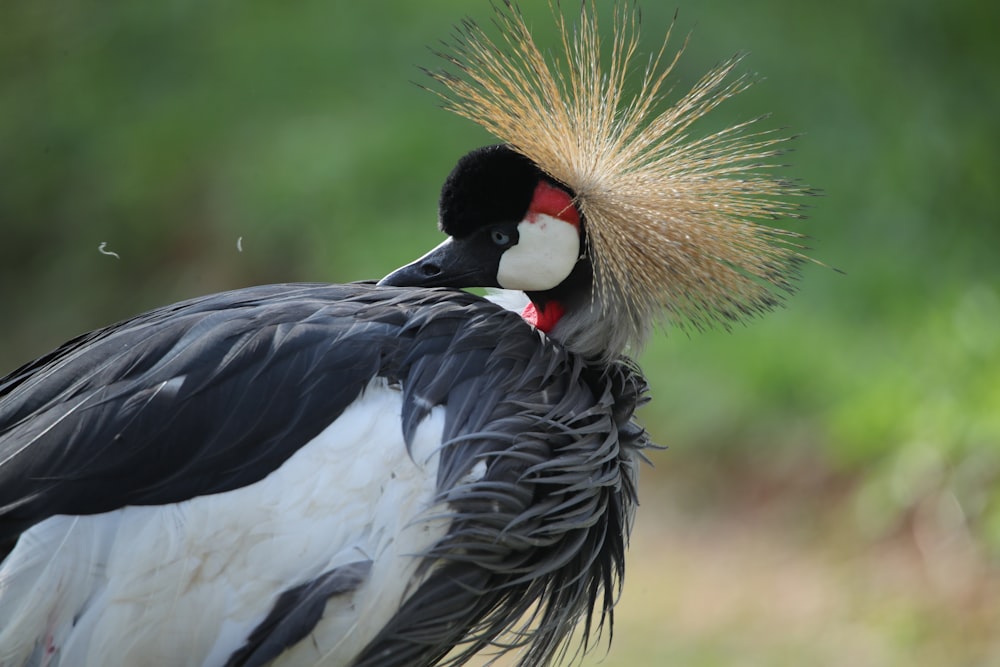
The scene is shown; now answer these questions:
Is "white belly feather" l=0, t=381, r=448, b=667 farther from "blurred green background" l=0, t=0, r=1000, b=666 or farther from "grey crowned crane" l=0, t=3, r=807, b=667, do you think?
"blurred green background" l=0, t=0, r=1000, b=666

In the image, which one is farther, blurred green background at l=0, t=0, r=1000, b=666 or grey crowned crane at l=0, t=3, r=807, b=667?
blurred green background at l=0, t=0, r=1000, b=666

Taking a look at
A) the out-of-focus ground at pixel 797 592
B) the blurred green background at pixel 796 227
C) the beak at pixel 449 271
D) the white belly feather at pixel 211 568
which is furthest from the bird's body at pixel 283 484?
the blurred green background at pixel 796 227

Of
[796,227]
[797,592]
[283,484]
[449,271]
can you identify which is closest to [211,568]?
[283,484]

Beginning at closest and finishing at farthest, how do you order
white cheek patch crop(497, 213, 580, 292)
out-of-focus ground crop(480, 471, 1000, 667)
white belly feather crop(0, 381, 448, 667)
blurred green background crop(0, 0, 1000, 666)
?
white belly feather crop(0, 381, 448, 667), white cheek patch crop(497, 213, 580, 292), out-of-focus ground crop(480, 471, 1000, 667), blurred green background crop(0, 0, 1000, 666)

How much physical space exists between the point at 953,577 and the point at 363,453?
5.88 ft

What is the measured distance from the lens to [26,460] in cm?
156

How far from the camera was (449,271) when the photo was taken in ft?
5.98

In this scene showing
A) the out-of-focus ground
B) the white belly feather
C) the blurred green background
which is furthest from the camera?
the blurred green background

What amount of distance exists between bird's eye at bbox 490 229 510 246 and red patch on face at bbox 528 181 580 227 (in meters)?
0.04

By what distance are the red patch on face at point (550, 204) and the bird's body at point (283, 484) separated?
0.19 meters

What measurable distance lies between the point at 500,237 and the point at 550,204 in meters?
0.09

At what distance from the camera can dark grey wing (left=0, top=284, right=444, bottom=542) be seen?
1560mm

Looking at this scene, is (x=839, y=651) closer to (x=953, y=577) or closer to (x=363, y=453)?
(x=953, y=577)

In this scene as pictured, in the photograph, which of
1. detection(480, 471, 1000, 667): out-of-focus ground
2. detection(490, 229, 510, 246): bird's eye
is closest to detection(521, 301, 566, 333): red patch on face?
detection(490, 229, 510, 246): bird's eye
